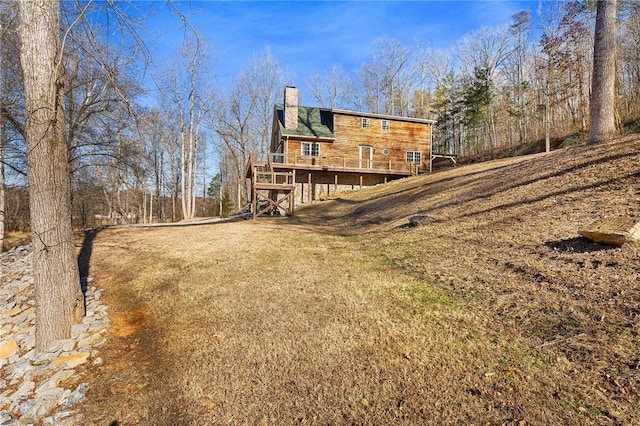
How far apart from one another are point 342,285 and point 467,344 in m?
2.34

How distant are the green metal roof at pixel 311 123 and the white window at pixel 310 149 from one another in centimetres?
60

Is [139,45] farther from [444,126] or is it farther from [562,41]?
[444,126]

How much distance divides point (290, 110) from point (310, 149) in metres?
3.07

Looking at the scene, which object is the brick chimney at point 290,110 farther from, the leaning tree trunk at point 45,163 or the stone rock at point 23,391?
the stone rock at point 23,391

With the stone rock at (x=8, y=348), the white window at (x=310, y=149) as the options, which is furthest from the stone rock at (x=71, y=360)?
the white window at (x=310, y=149)

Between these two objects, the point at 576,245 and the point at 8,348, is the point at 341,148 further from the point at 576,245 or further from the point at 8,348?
the point at 8,348

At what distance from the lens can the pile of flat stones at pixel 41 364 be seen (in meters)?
2.90

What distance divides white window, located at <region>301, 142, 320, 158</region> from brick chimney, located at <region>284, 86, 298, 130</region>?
1.43 meters

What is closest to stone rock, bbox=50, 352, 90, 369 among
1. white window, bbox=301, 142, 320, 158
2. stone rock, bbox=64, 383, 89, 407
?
stone rock, bbox=64, 383, 89, 407

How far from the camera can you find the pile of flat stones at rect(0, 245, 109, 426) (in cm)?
290

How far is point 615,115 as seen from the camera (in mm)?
9312

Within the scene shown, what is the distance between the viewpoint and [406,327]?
3768 mm

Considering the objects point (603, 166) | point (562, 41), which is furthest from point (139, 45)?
point (562, 41)

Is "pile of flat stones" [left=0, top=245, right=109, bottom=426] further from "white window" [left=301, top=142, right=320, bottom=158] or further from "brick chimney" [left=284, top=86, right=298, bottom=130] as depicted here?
"brick chimney" [left=284, top=86, right=298, bottom=130]
